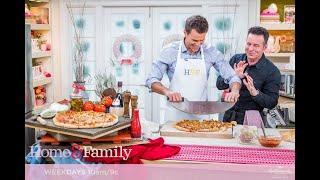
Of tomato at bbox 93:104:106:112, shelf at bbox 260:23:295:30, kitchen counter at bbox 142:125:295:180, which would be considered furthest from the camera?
tomato at bbox 93:104:106:112

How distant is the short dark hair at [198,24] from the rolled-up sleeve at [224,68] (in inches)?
5.1

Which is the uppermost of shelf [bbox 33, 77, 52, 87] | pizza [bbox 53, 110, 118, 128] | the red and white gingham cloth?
shelf [bbox 33, 77, 52, 87]

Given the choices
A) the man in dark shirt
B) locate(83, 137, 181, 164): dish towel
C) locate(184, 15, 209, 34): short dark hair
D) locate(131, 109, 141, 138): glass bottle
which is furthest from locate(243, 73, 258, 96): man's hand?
locate(131, 109, 141, 138): glass bottle

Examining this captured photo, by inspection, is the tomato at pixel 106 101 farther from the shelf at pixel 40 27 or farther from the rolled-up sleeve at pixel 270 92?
the rolled-up sleeve at pixel 270 92

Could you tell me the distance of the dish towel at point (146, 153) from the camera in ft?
8.60

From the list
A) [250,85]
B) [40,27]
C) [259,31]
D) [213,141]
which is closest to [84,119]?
[40,27]

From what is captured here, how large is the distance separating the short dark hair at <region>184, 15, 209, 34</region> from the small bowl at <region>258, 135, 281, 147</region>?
0.63 meters

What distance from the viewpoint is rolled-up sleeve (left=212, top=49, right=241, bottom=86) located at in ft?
8.96

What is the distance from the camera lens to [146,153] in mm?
2650

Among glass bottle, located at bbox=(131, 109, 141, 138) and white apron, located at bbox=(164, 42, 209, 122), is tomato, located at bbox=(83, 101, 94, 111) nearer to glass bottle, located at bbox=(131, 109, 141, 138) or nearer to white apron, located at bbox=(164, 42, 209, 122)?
glass bottle, located at bbox=(131, 109, 141, 138)

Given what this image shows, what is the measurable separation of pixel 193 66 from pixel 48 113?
800 mm

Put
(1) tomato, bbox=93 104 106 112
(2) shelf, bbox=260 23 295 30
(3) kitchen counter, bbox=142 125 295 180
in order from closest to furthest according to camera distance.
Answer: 1. (3) kitchen counter, bbox=142 125 295 180
2. (2) shelf, bbox=260 23 295 30
3. (1) tomato, bbox=93 104 106 112
